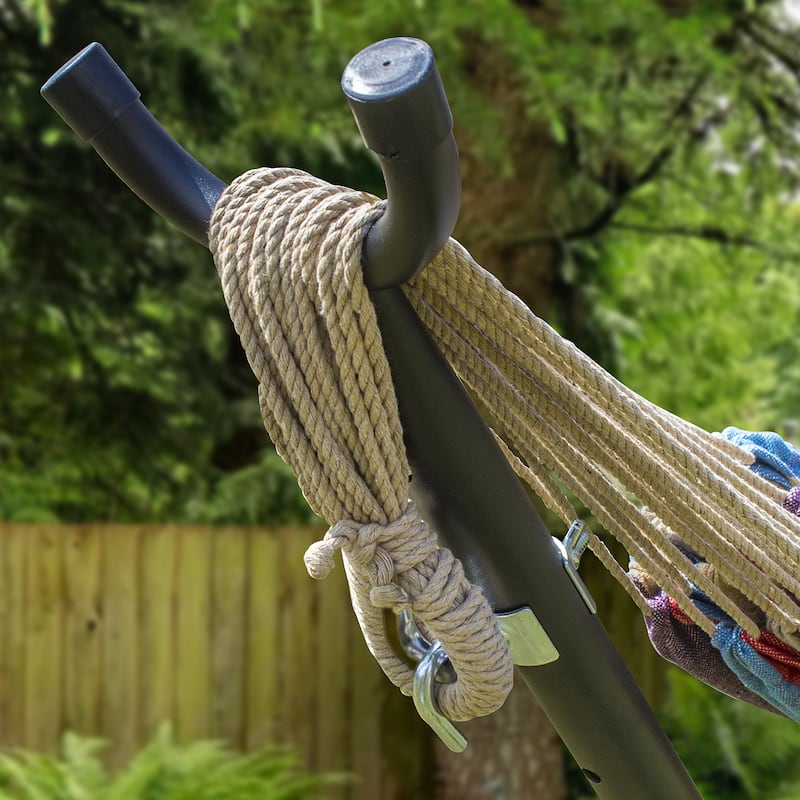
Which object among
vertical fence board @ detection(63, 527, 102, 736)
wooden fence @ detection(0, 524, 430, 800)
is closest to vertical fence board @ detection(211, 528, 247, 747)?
wooden fence @ detection(0, 524, 430, 800)

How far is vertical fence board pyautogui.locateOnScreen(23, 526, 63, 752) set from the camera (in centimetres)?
372

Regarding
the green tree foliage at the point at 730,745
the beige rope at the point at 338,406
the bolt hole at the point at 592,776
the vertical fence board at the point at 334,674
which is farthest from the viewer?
the green tree foliage at the point at 730,745

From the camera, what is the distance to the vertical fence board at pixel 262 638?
3.88m

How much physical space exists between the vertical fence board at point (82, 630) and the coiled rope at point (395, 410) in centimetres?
309

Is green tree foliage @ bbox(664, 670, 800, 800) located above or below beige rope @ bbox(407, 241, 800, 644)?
below

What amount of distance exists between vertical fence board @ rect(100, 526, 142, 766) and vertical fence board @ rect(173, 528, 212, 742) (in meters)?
0.14

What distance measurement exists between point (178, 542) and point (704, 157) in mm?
2342

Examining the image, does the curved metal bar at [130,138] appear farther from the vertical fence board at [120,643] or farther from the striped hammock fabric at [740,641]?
the vertical fence board at [120,643]

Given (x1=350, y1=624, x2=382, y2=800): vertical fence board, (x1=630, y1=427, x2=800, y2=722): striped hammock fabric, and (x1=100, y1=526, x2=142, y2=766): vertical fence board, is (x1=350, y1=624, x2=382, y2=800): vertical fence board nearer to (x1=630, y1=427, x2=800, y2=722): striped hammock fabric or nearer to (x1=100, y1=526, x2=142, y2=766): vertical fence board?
(x1=100, y1=526, x2=142, y2=766): vertical fence board

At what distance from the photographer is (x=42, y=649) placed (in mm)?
3725

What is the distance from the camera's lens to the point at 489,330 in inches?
32.0

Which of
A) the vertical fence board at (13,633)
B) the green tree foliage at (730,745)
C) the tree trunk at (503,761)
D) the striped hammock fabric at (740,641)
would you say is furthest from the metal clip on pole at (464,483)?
the green tree foliage at (730,745)

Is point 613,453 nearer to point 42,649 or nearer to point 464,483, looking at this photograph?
point 464,483

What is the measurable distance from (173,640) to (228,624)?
19cm
